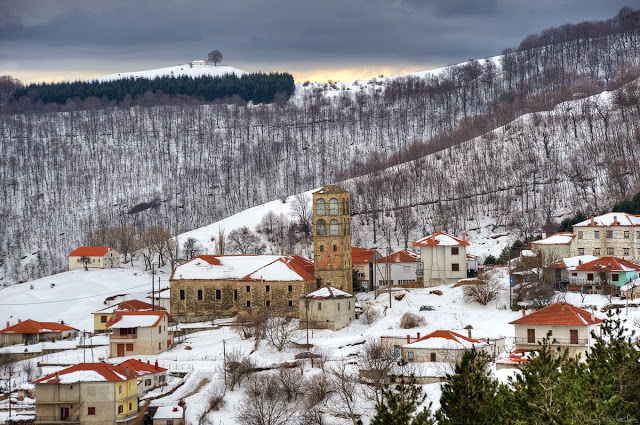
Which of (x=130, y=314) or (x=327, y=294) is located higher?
(x=327, y=294)

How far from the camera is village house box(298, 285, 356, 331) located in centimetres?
6138

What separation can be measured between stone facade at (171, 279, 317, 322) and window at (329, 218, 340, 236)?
3.63 meters

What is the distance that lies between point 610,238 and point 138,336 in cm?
3368

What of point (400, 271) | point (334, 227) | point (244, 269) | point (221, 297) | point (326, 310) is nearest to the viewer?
point (326, 310)

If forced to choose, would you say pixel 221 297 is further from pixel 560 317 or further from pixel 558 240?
pixel 560 317

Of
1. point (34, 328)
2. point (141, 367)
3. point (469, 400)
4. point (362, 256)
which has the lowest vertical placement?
point (141, 367)

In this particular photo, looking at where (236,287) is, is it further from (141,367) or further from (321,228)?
(141,367)

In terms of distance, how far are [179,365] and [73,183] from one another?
330ft

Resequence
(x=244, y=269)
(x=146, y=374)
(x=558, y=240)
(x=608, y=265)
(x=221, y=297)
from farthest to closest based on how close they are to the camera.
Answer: (x=558, y=240) < (x=244, y=269) < (x=221, y=297) < (x=608, y=265) < (x=146, y=374)

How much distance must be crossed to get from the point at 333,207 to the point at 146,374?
2104 centimetres

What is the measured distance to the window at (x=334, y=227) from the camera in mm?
68938

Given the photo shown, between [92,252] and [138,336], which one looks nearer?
[138,336]

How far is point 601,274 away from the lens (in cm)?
6272

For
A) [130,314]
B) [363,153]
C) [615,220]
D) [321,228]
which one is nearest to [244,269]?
[321,228]
